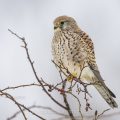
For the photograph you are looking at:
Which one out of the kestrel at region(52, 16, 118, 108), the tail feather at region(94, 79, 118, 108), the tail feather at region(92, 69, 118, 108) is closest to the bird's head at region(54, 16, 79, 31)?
the kestrel at region(52, 16, 118, 108)

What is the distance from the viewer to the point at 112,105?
3.37 meters

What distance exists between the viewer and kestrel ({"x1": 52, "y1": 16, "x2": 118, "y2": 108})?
398cm

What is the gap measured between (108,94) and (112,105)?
1.06ft

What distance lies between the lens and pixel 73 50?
4.04 m

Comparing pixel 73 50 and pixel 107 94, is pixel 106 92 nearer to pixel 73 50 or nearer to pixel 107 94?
pixel 107 94

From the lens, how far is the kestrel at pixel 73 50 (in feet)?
13.1

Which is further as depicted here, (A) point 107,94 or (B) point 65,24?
(B) point 65,24

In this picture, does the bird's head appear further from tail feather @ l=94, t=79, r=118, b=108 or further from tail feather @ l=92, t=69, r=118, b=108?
tail feather @ l=94, t=79, r=118, b=108

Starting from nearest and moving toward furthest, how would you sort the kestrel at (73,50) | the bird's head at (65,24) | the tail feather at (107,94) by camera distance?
the tail feather at (107,94) → the kestrel at (73,50) → the bird's head at (65,24)

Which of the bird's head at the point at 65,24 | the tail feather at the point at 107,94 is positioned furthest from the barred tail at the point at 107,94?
the bird's head at the point at 65,24

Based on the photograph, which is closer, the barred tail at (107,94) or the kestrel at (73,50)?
the barred tail at (107,94)

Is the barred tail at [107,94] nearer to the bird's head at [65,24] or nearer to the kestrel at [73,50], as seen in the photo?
the kestrel at [73,50]

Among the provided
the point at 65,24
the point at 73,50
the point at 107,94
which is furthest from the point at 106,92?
the point at 65,24

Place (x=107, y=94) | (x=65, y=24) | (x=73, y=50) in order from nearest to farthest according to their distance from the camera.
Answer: (x=107, y=94) < (x=73, y=50) < (x=65, y=24)
